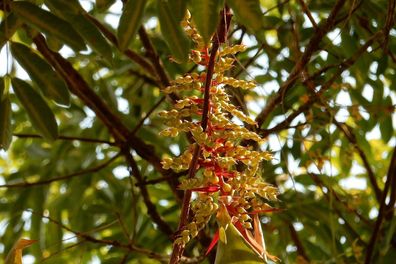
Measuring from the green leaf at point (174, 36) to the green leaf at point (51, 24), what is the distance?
0.57 feet

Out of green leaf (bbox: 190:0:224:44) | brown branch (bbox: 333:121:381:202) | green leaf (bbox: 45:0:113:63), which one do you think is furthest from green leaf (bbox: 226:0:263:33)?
brown branch (bbox: 333:121:381:202)

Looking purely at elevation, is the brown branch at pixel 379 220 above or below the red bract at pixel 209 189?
above

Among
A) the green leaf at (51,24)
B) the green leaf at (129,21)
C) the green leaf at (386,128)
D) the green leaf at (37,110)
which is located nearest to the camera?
the green leaf at (129,21)

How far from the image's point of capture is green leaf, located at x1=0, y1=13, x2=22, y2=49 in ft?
3.54

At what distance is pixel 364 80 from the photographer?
1661mm

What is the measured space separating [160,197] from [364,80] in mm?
633

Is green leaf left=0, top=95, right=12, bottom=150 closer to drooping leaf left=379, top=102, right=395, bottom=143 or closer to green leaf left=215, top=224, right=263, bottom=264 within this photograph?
green leaf left=215, top=224, right=263, bottom=264

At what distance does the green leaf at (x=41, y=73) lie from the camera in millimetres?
1112

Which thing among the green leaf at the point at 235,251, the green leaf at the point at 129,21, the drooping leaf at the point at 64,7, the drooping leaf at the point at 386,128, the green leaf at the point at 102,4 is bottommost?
the green leaf at the point at 235,251

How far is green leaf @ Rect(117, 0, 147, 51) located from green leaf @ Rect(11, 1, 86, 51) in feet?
0.44

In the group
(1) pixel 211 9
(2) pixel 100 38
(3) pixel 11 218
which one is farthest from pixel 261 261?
(3) pixel 11 218

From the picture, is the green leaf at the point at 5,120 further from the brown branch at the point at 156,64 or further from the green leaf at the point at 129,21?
the brown branch at the point at 156,64

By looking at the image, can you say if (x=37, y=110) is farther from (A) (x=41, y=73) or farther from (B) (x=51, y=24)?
(B) (x=51, y=24)

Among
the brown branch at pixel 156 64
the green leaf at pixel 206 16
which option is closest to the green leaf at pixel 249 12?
the green leaf at pixel 206 16
